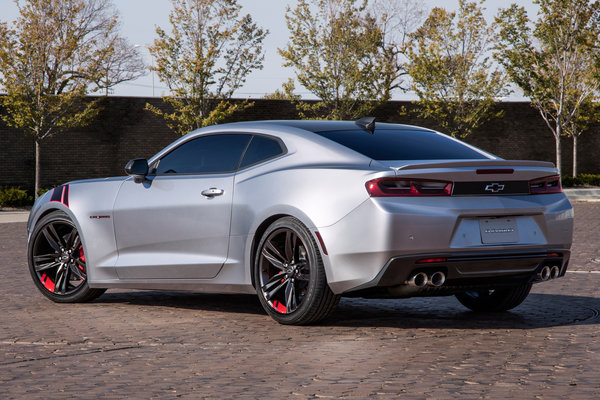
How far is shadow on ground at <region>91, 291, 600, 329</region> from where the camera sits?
7.14 metres

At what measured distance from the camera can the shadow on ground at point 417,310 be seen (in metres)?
7.14

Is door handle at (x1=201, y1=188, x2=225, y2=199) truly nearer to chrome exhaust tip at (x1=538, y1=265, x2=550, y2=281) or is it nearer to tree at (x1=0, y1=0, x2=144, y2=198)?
chrome exhaust tip at (x1=538, y1=265, x2=550, y2=281)

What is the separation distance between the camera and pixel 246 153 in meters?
7.47

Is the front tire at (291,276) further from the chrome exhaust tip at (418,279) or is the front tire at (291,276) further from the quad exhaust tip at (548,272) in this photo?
the quad exhaust tip at (548,272)

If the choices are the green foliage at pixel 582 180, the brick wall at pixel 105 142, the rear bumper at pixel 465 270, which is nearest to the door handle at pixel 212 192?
the rear bumper at pixel 465 270

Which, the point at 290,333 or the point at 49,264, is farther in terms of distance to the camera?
the point at 49,264

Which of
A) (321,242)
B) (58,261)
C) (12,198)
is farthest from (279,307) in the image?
(12,198)

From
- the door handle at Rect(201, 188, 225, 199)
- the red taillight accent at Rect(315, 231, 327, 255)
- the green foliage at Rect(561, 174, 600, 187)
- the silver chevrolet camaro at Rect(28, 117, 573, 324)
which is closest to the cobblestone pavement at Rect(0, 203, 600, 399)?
the silver chevrolet camaro at Rect(28, 117, 573, 324)

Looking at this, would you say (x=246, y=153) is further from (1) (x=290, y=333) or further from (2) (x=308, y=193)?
(1) (x=290, y=333)

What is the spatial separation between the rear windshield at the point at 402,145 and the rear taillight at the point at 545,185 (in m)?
0.55

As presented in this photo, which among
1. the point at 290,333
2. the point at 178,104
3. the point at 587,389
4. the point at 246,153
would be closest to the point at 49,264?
the point at 246,153

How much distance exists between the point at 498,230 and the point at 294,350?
1710mm

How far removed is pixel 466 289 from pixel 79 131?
25.9m

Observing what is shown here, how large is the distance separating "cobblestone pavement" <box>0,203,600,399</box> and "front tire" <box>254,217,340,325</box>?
0.15 meters
